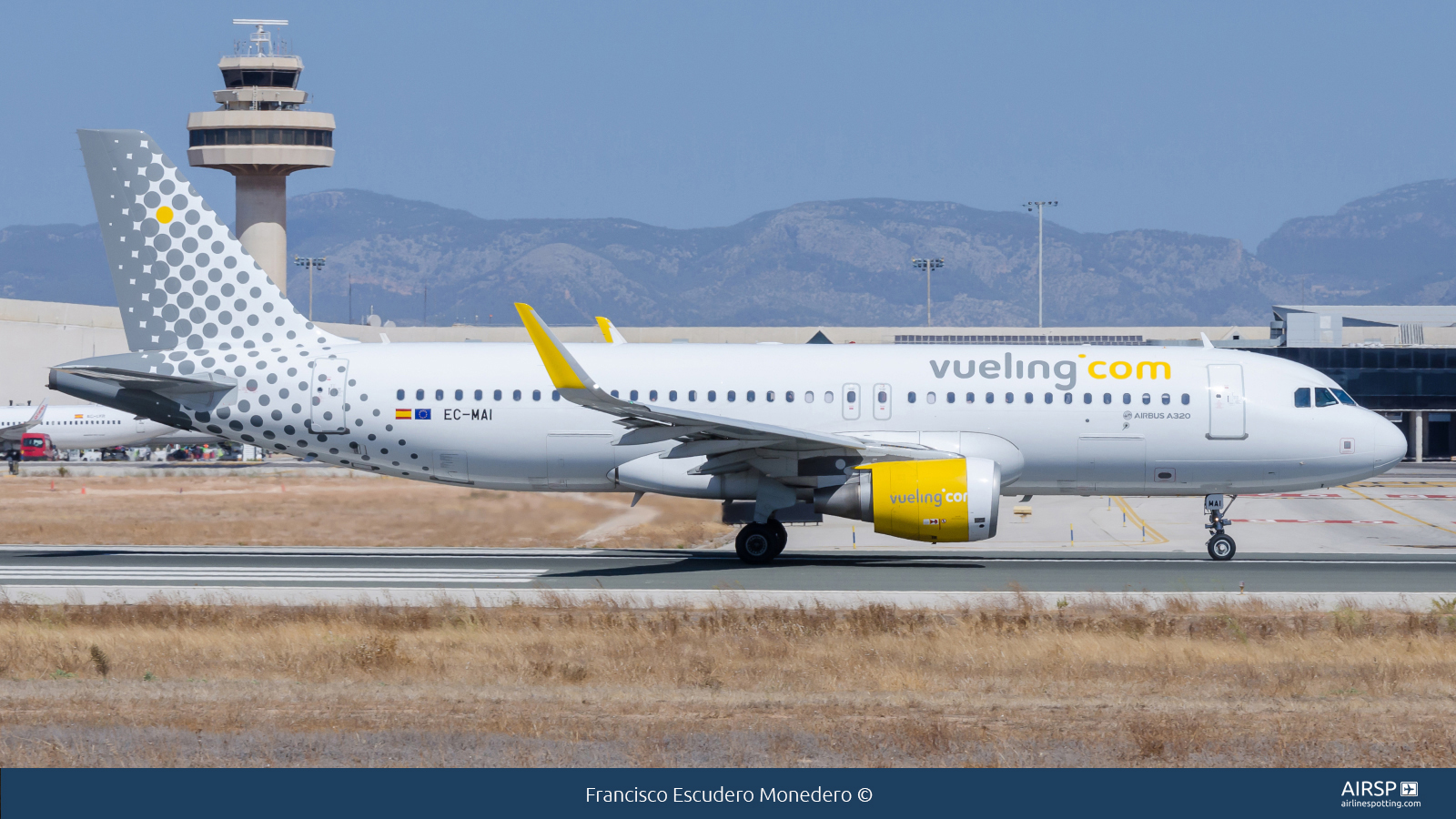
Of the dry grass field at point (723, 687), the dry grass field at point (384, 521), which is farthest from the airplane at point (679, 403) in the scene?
the dry grass field at point (723, 687)

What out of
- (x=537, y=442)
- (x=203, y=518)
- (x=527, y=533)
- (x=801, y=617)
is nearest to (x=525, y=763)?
(x=801, y=617)

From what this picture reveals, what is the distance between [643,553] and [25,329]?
76.3m

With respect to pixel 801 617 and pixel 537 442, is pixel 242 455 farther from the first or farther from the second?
pixel 801 617

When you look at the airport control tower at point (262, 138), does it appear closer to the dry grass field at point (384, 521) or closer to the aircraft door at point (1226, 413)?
the dry grass field at point (384, 521)

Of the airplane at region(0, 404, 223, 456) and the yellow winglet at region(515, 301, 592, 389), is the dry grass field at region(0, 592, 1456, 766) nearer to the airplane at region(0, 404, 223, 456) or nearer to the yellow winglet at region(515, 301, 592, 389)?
the yellow winglet at region(515, 301, 592, 389)

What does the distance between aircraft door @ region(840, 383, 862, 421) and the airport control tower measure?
9088cm

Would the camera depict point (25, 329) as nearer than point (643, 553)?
No

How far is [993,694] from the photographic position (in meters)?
14.0

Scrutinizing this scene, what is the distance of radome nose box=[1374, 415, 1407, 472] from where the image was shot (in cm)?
2703

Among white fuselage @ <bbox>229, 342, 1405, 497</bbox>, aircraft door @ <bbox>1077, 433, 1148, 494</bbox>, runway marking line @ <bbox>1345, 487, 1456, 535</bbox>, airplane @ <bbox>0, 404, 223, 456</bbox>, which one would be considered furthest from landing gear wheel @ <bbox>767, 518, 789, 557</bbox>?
airplane @ <bbox>0, 404, 223, 456</bbox>

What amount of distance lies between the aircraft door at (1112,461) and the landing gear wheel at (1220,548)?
1900mm

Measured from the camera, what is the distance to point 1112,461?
27.0m

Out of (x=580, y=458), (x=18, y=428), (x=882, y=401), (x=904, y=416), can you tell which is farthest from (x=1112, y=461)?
(x=18, y=428)

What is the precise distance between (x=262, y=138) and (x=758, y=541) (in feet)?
312
